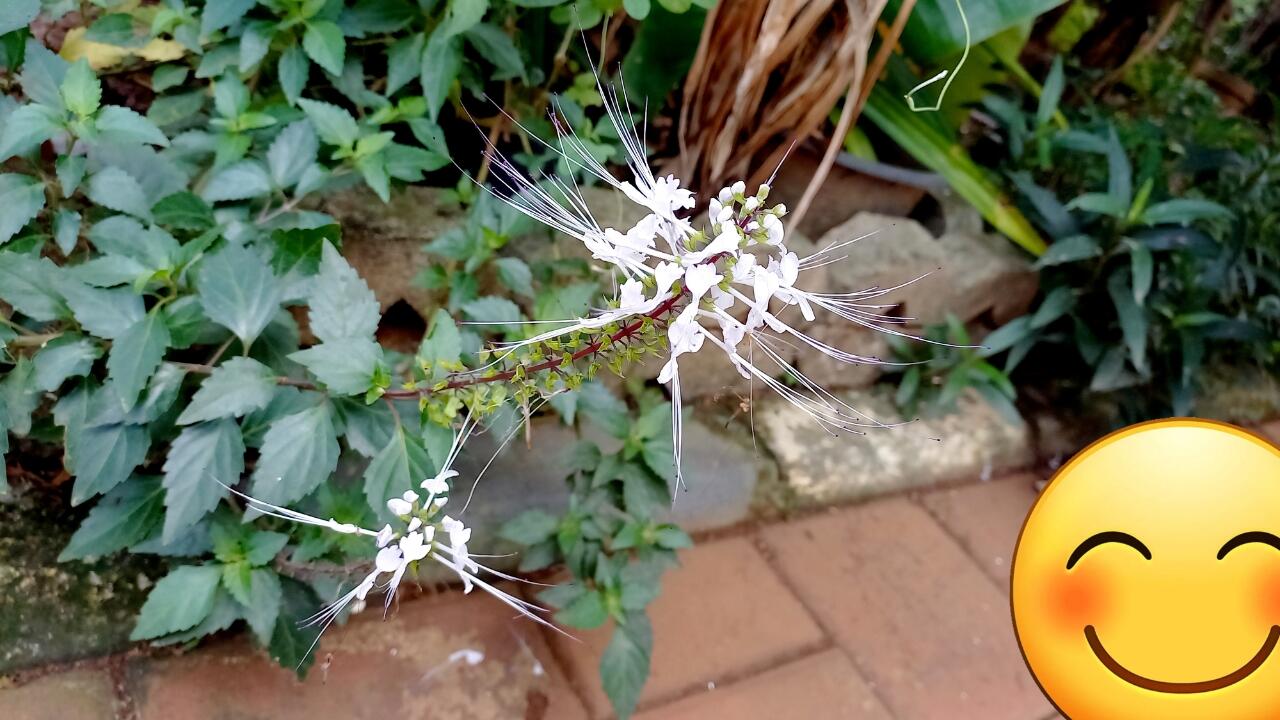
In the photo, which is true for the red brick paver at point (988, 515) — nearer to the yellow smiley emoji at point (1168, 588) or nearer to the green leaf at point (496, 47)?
the yellow smiley emoji at point (1168, 588)

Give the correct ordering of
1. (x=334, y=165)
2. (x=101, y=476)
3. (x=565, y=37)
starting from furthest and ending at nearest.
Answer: (x=565, y=37) → (x=334, y=165) → (x=101, y=476)

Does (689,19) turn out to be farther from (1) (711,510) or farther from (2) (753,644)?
(2) (753,644)

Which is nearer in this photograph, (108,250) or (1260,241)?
(108,250)

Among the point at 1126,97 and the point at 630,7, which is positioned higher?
the point at 630,7

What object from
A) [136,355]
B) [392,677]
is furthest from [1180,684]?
[136,355]

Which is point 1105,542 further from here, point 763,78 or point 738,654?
point 763,78

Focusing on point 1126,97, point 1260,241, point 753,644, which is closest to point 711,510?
point 753,644

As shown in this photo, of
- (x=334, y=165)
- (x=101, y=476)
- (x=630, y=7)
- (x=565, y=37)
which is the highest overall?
(x=630, y=7)
